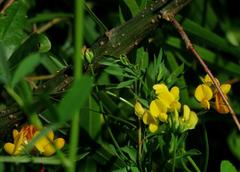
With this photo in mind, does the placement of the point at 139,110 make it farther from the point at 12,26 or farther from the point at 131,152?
the point at 12,26

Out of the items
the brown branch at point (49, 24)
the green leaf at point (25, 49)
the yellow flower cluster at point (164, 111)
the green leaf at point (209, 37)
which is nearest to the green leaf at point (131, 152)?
the yellow flower cluster at point (164, 111)

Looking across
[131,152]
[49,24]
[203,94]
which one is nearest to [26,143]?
[131,152]

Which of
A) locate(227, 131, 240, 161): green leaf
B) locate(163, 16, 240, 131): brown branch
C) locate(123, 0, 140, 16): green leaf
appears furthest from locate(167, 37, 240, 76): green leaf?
locate(163, 16, 240, 131): brown branch

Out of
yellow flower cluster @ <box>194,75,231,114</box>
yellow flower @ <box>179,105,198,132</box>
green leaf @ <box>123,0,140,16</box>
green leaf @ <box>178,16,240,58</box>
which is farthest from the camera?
green leaf @ <box>178,16,240,58</box>

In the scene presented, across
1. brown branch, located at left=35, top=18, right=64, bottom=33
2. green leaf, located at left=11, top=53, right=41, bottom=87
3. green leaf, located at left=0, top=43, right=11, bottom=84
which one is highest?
brown branch, located at left=35, top=18, right=64, bottom=33

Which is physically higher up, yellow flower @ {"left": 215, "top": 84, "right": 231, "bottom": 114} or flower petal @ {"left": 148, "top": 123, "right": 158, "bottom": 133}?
flower petal @ {"left": 148, "top": 123, "right": 158, "bottom": 133}

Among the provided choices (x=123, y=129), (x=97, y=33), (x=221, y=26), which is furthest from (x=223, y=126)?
(x=123, y=129)

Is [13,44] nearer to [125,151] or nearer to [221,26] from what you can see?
[125,151]

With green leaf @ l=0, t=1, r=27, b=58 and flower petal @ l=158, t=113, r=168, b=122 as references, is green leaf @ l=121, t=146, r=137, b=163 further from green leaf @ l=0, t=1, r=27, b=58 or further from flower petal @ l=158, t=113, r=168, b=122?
green leaf @ l=0, t=1, r=27, b=58
